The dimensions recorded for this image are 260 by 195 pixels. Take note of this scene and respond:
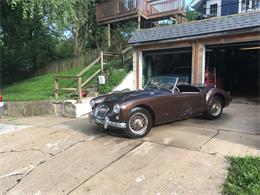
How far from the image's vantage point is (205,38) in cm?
938

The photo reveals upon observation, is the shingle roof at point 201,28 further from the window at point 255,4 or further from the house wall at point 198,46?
the window at point 255,4

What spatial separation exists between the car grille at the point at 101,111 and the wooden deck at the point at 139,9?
1042 cm

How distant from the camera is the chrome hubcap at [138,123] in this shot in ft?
18.3

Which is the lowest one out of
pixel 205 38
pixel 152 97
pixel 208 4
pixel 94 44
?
pixel 152 97

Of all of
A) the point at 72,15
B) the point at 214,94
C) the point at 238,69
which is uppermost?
the point at 72,15

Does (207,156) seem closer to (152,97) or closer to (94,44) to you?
(152,97)

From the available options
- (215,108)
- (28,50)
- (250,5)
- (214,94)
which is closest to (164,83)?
(214,94)

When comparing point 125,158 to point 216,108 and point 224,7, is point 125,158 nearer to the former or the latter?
point 216,108

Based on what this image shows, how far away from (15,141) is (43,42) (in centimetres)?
1466

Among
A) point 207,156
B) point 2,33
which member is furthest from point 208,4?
point 207,156

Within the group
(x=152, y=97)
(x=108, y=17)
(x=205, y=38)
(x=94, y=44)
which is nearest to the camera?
(x=152, y=97)

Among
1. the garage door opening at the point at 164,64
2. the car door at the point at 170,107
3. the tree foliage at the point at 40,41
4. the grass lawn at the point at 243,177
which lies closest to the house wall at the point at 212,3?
the garage door opening at the point at 164,64

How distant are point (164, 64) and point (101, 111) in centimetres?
730

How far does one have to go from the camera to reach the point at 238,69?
14852 mm
